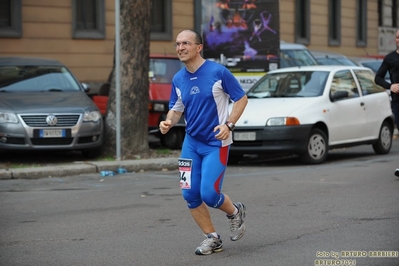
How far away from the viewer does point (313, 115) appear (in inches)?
560

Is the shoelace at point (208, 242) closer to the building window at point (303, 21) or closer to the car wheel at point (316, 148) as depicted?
the car wheel at point (316, 148)

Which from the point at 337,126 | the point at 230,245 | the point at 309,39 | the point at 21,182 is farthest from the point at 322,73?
the point at 309,39

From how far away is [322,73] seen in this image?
599 inches

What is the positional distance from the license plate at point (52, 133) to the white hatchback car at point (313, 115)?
8.88ft

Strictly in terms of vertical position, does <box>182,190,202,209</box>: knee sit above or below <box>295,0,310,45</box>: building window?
below

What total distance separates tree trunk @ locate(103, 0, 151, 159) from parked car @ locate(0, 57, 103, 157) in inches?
19.5

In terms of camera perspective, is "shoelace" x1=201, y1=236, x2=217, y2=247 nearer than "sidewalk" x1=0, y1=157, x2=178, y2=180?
Yes

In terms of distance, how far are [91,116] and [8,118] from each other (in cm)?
144

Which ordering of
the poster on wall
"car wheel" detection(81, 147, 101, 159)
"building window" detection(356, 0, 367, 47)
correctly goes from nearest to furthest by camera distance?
"car wheel" detection(81, 147, 101, 159) → the poster on wall → "building window" detection(356, 0, 367, 47)

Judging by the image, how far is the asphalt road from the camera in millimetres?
7012

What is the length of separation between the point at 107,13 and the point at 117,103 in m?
10.4

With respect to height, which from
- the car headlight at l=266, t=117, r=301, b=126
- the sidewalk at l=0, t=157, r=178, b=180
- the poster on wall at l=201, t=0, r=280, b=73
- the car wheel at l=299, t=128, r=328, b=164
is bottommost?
the sidewalk at l=0, t=157, r=178, b=180

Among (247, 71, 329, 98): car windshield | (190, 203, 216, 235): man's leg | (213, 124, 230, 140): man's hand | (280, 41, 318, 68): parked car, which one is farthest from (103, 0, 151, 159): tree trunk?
(213, 124, 230, 140): man's hand

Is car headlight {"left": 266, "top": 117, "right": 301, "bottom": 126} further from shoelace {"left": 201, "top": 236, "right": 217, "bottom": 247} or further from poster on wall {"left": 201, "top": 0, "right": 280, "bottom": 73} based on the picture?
shoelace {"left": 201, "top": 236, "right": 217, "bottom": 247}
